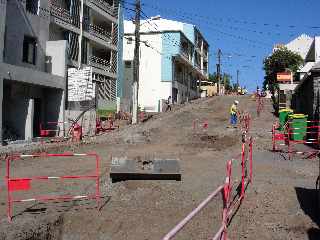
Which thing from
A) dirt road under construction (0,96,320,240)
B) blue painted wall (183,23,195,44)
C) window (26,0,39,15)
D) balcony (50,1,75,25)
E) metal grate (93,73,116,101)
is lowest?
dirt road under construction (0,96,320,240)

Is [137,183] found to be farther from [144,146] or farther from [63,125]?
[63,125]

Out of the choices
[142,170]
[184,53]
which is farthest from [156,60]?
[142,170]

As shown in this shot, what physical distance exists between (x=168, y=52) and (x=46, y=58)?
75.9 feet

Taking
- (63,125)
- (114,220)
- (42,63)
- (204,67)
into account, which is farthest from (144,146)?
(204,67)

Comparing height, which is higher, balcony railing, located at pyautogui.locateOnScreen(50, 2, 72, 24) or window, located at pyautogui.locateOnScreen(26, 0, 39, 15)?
balcony railing, located at pyautogui.locateOnScreen(50, 2, 72, 24)

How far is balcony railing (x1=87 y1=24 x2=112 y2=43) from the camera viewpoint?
35.8m

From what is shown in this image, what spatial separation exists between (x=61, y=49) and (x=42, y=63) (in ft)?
4.91

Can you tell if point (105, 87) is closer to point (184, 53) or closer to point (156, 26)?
point (156, 26)

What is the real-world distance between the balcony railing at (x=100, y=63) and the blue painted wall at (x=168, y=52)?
11.1 m

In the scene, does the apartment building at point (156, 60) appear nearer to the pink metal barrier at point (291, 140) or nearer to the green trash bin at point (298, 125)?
the green trash bin at point (298, 125)

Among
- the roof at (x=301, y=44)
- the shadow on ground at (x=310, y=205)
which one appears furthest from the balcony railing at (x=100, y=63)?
the roof at (x=301, y=44)

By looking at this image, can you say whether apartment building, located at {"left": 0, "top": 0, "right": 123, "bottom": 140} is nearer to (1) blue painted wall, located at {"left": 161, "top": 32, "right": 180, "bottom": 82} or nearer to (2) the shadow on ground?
(1) blue painted wall, located at {"left": 161, "top": 32, "right": 180, "bottom": 82}

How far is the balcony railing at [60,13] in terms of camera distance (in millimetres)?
29641

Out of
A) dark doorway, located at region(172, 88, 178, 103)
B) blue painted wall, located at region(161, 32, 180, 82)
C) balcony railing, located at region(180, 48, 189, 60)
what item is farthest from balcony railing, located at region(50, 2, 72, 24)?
balcony railing, located at region(180, 48, 189, 60)
